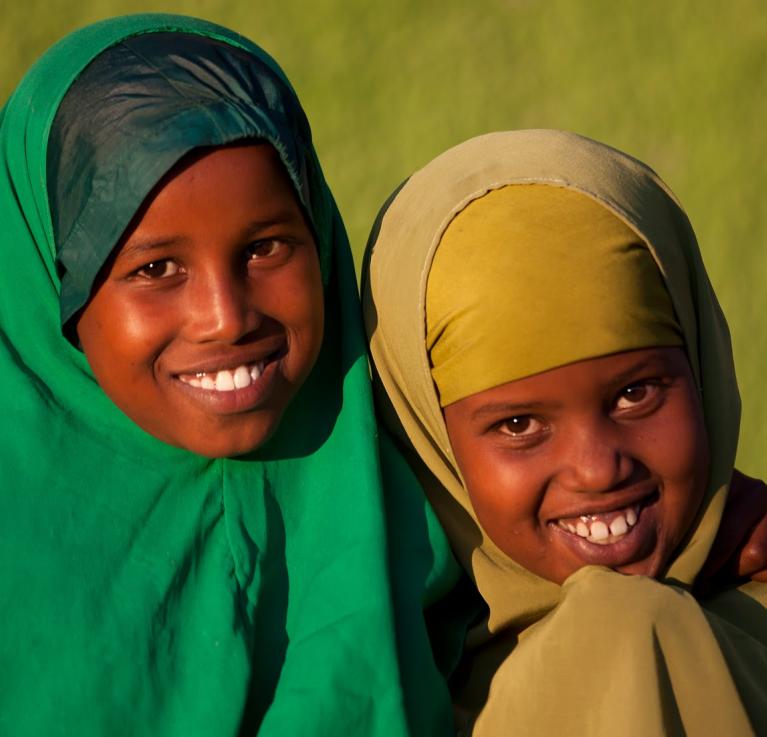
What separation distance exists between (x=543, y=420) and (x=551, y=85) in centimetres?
230

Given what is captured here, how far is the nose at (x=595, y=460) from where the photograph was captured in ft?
9.08

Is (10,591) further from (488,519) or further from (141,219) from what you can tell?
(488,519)

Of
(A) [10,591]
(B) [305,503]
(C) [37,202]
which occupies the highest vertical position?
(C) [37,202]

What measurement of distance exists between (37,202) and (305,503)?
2.33 ft

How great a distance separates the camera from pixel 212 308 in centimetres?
267

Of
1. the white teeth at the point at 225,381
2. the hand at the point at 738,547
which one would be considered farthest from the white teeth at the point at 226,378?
the hand at the point at 738,547

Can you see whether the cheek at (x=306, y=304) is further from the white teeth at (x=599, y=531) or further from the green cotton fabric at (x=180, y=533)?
the white teeth at (x=599, y=531)

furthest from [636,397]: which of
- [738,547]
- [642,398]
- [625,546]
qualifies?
[738,547]

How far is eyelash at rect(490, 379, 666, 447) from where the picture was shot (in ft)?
9.30

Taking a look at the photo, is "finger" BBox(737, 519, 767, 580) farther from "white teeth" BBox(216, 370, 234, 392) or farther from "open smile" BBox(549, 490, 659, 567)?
"white teeth" BBox(216, 370, 234, 392)

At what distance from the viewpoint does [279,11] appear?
491 cm

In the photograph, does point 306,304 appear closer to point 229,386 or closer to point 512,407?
point 229,386

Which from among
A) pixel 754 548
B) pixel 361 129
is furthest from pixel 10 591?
pixel 361 129

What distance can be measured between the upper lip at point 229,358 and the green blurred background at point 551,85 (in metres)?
2.28
